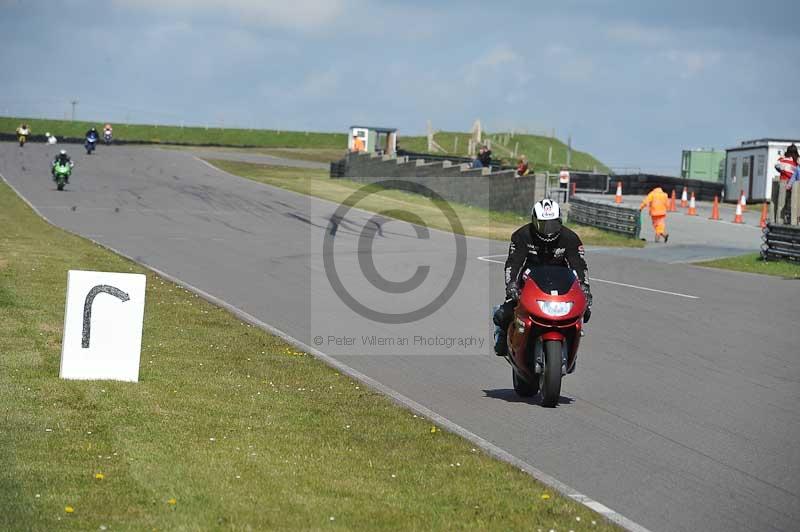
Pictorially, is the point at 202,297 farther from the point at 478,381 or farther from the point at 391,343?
the point at 478,381

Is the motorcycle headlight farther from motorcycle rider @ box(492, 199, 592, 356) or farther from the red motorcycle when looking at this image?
motorcycle rider @ box(492, 199, 592, 356)

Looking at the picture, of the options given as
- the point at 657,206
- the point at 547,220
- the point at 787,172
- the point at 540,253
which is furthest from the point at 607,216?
the point at 547,220

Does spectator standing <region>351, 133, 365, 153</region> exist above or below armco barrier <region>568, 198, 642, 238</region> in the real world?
above

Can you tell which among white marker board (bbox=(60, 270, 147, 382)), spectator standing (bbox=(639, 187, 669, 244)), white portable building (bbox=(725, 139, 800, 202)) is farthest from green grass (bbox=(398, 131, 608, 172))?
Answer: white marker board (bbox=(60, 270, 147, 382))

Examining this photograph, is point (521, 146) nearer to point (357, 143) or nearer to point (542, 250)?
point (357, 143)

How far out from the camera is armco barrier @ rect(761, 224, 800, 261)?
26594 mm

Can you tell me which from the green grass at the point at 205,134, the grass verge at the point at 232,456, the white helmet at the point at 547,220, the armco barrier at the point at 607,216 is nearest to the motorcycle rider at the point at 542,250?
the white helmet at the point at 547,220

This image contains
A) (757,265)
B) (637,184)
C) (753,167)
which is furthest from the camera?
(637,184)

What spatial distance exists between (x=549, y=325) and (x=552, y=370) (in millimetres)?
388

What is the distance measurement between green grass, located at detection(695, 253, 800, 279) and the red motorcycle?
15.5 metres

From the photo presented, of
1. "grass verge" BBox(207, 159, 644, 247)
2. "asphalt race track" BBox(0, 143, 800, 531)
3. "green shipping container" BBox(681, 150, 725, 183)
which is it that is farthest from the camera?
"green shipping container" BBox(681, 150, 725, 183)

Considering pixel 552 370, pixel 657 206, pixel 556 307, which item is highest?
pixel 657 206

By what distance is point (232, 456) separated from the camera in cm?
774

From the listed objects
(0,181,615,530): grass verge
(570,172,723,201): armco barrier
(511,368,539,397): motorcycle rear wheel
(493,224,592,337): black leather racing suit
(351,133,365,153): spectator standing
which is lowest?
(0,181,615,530): grass verge
